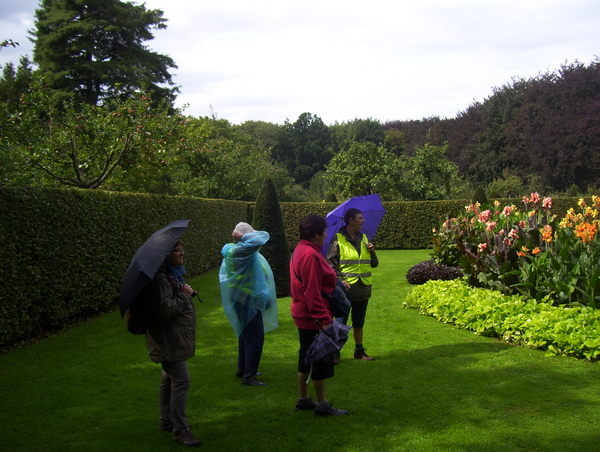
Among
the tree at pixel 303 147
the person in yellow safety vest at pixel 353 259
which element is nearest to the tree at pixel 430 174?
the person in yellow safety vest at pixel 353 259

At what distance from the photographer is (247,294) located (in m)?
5.61

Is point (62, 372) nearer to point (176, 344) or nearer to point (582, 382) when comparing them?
point (176, 344)

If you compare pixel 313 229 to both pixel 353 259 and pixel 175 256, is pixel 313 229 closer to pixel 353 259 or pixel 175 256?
pixel 175 256

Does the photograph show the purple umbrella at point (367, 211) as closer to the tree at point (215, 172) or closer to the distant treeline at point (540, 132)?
the tree at point (215, 172)

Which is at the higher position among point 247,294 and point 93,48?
point 93,48

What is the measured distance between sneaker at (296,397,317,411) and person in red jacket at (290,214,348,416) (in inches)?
4.8

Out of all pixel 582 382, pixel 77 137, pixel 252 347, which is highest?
pixel 77 137

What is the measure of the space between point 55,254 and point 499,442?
21.4 feet

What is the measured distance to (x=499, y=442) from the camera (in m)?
4.06

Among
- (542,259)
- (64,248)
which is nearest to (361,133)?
(542,259)

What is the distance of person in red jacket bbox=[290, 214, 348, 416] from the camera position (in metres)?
4.44

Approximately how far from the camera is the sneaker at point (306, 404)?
188 inches

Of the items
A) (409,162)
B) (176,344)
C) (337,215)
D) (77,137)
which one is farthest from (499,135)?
(176,344)

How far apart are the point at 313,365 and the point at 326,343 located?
0.24m
